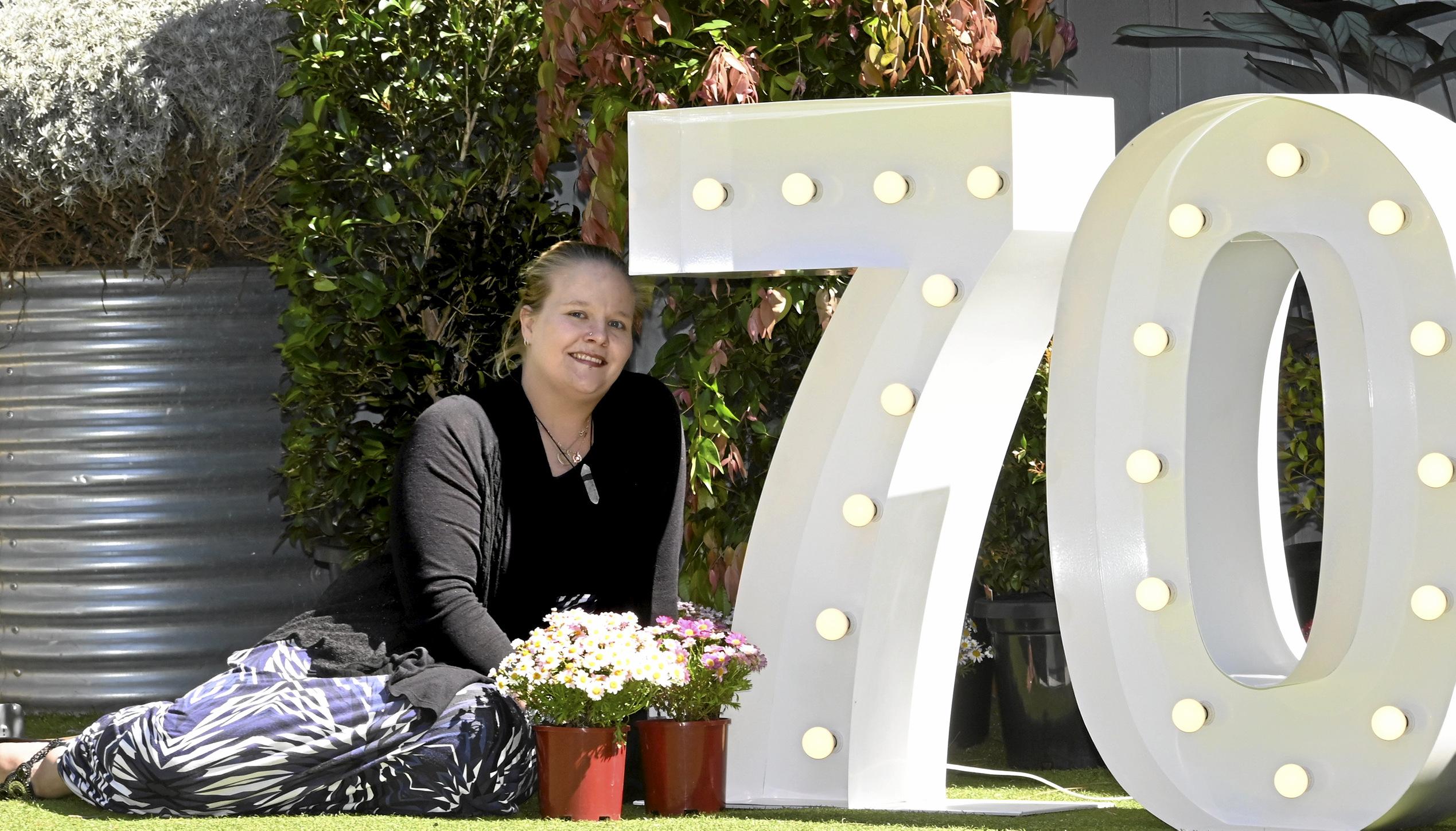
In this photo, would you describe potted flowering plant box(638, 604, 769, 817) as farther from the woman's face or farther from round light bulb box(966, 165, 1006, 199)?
round light bulb box(966, 165, 1006, 199)

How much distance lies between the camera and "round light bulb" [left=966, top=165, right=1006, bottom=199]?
Result: 86.7 inches

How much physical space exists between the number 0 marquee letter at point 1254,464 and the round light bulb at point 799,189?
0.41 meters

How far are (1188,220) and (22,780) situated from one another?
2022mm

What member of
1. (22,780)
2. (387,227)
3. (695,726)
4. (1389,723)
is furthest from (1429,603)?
(387,227)

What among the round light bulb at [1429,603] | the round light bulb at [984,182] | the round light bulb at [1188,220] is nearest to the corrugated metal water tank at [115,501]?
the round light bulb at [984,182]

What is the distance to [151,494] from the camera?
347 centimetres

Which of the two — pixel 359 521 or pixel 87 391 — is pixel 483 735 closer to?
pixel 359 521

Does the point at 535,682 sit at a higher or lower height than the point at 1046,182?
lower

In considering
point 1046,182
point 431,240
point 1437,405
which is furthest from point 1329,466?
point 431,240

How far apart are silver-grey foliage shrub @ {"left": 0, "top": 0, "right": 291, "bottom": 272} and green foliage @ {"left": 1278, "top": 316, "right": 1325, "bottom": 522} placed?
7.82 feet

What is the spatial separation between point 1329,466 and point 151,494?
2627 mm

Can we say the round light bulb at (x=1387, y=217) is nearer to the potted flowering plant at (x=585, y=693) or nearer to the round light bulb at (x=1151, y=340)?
the round light bulb at (x=1151, y=340)

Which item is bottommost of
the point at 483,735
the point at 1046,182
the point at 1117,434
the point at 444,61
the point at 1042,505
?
the point at 483,735

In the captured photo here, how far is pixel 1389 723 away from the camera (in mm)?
1863
